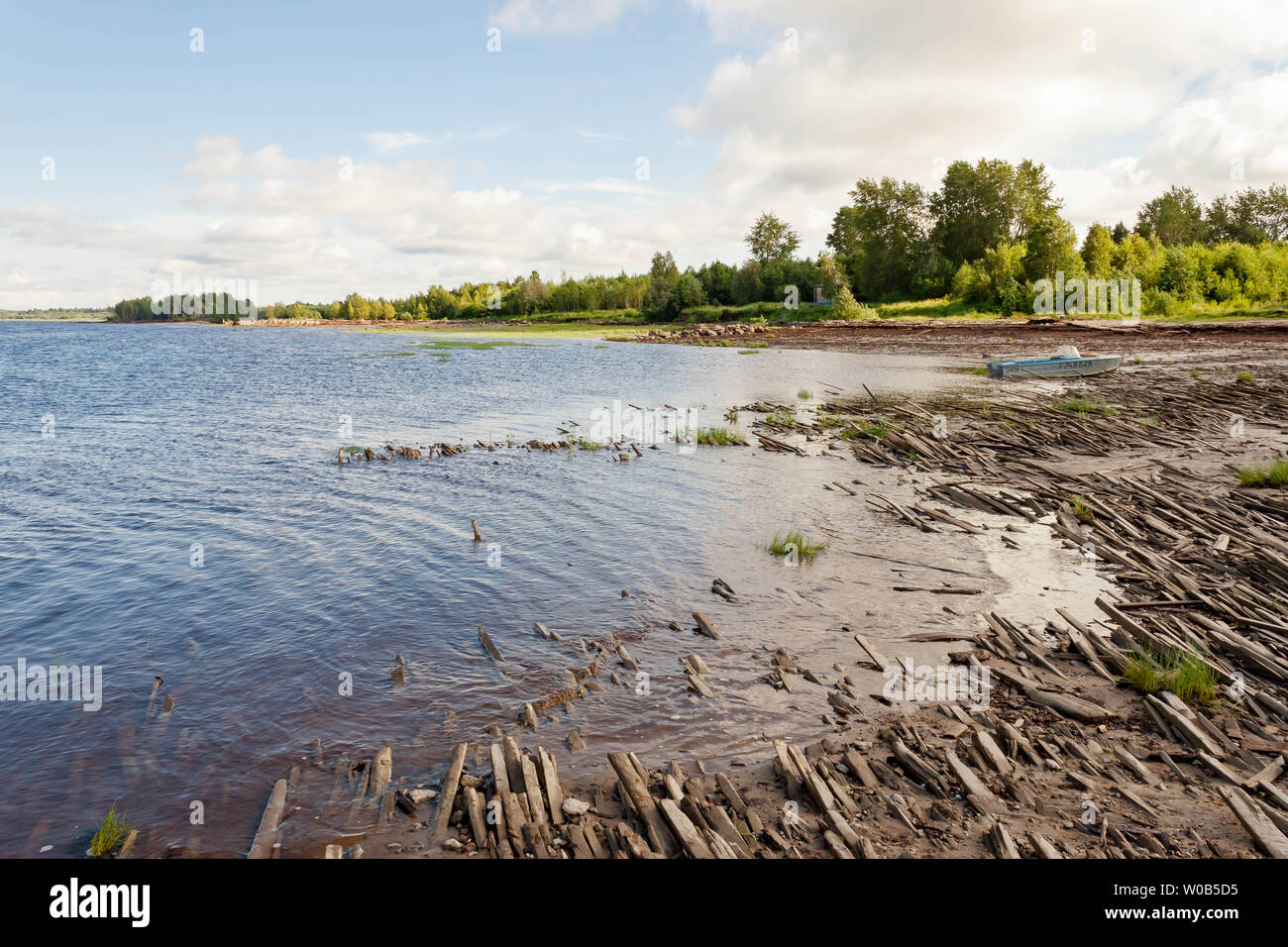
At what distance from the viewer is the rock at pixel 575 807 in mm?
6645

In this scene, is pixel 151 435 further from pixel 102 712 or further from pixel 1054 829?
pixel 1054 829

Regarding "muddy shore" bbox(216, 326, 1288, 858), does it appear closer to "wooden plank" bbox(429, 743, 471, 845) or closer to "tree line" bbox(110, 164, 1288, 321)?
"wooden plank" bbox(429, 743, 471, 845)

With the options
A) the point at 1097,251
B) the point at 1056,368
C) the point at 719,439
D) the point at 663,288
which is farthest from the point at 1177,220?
the point at 719,439

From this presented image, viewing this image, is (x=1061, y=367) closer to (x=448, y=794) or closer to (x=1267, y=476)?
(x=1267, y=476)

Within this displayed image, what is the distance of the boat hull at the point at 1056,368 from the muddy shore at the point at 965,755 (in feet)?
100

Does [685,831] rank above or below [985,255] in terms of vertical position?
below

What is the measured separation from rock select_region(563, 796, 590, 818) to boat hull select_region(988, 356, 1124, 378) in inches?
1776

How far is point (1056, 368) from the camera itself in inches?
1724

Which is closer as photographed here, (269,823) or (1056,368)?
(269,823)

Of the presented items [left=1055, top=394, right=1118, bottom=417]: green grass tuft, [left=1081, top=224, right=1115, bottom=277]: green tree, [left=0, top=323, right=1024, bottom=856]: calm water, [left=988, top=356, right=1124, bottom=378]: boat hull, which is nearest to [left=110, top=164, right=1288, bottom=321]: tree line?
[left=1081, top=224, right=1115, bottom=277]: green tree

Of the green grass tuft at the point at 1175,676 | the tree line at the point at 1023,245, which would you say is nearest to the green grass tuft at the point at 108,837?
the green grass tuft at the point at 1175,676

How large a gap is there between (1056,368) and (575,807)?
1845 inches

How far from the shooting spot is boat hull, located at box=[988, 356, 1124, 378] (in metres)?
43.0
